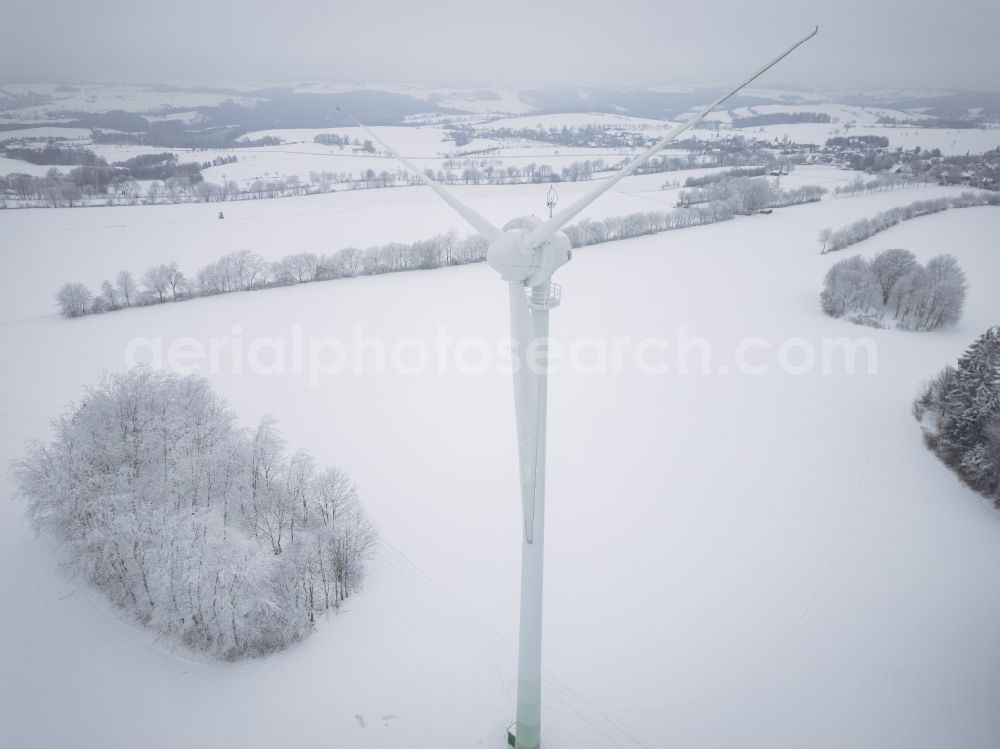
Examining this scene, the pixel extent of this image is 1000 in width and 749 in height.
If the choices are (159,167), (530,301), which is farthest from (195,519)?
(159,167)

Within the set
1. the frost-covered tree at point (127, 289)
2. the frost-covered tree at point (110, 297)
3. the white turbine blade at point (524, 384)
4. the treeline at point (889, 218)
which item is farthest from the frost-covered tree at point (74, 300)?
the treeline at point (889, 218)

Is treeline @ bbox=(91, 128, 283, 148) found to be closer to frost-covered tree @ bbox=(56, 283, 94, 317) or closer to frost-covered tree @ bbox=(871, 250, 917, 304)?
frost-covered tree @ bbox=(56, 283, 94, 317)

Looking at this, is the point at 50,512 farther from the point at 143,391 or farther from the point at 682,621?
the point at 682,621

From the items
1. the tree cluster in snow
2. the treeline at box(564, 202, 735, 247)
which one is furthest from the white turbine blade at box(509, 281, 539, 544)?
the treeline at box(564, 202, 735, 247)

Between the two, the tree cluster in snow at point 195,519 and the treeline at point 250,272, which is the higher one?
the treeline at point 250,272

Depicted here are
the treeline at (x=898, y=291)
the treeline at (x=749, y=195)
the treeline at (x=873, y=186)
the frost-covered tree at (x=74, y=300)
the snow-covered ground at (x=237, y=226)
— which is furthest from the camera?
the treeline at (x=873, y=186)

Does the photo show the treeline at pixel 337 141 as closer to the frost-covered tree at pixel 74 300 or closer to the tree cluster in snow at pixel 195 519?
the frost-covered tree at pixel 74 300

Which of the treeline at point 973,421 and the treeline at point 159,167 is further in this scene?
the treeline at point 159,167
